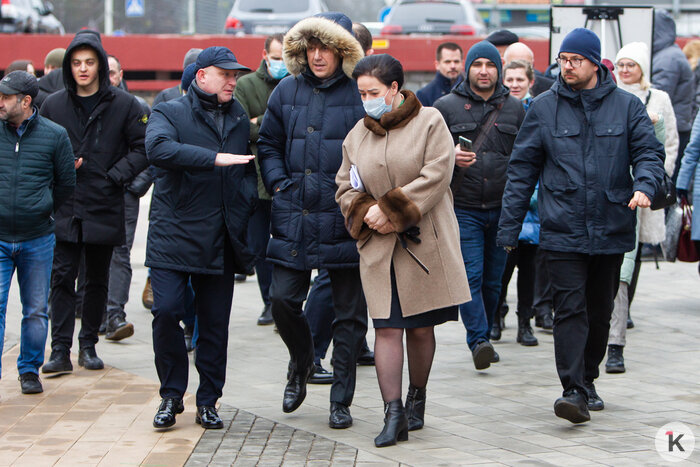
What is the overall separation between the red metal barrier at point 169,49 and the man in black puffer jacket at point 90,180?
13.7 m

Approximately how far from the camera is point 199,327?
20.8ft

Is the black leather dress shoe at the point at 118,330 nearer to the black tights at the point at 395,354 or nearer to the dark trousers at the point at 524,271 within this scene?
the dark trousers at the point at 524,271

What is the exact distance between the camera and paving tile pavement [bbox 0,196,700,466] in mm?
5613

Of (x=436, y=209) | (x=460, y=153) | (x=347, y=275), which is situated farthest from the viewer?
(x=460, y=153)

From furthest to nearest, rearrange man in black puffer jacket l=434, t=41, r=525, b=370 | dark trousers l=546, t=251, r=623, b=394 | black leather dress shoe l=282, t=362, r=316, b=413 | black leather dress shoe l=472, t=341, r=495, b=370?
man in black puffer jacket l=434, t=41, r=525, b=370, black leather dress shoe l=472, t=341, r=495, b=370, black leather dress shoe l=282, t=362, r=316, b=413, dark trousers l=546, t=251, r=623, b=394

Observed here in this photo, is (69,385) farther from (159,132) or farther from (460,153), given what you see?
(460,153)

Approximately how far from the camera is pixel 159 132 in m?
6.01

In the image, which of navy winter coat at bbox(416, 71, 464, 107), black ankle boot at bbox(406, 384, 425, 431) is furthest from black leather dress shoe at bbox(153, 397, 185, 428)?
navy winter coat at bbox(416, 71, 464, 107)

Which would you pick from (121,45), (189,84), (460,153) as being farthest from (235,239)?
(121,45)

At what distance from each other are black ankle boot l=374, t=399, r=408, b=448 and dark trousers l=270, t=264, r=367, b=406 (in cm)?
44

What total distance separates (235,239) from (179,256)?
0.32 meters

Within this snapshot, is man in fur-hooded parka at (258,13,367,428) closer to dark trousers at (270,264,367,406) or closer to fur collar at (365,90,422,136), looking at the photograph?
dark trousers at (270,264,367,406)

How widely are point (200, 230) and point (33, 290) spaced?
152 centimetres

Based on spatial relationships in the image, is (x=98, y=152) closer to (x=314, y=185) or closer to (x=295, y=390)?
(x=314, y=185)
